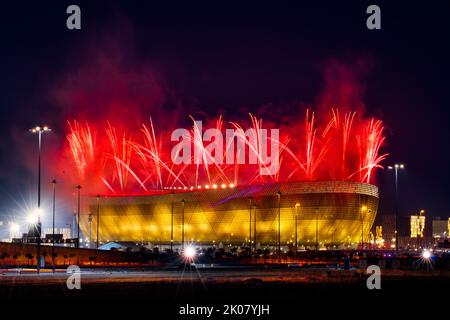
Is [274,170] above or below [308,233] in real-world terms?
above

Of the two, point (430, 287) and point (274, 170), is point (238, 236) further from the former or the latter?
point (430, 287)

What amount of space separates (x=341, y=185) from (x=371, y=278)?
387 feet

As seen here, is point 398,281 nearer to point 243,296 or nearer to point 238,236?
point 243,296

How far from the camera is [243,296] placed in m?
39.1

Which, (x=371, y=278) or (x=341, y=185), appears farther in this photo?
(x=341, y=185)

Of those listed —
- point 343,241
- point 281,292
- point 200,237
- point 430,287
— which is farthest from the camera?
point 200,237

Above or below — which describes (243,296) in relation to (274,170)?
below

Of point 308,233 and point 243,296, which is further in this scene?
point 308,233

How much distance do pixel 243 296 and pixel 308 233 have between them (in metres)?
139
